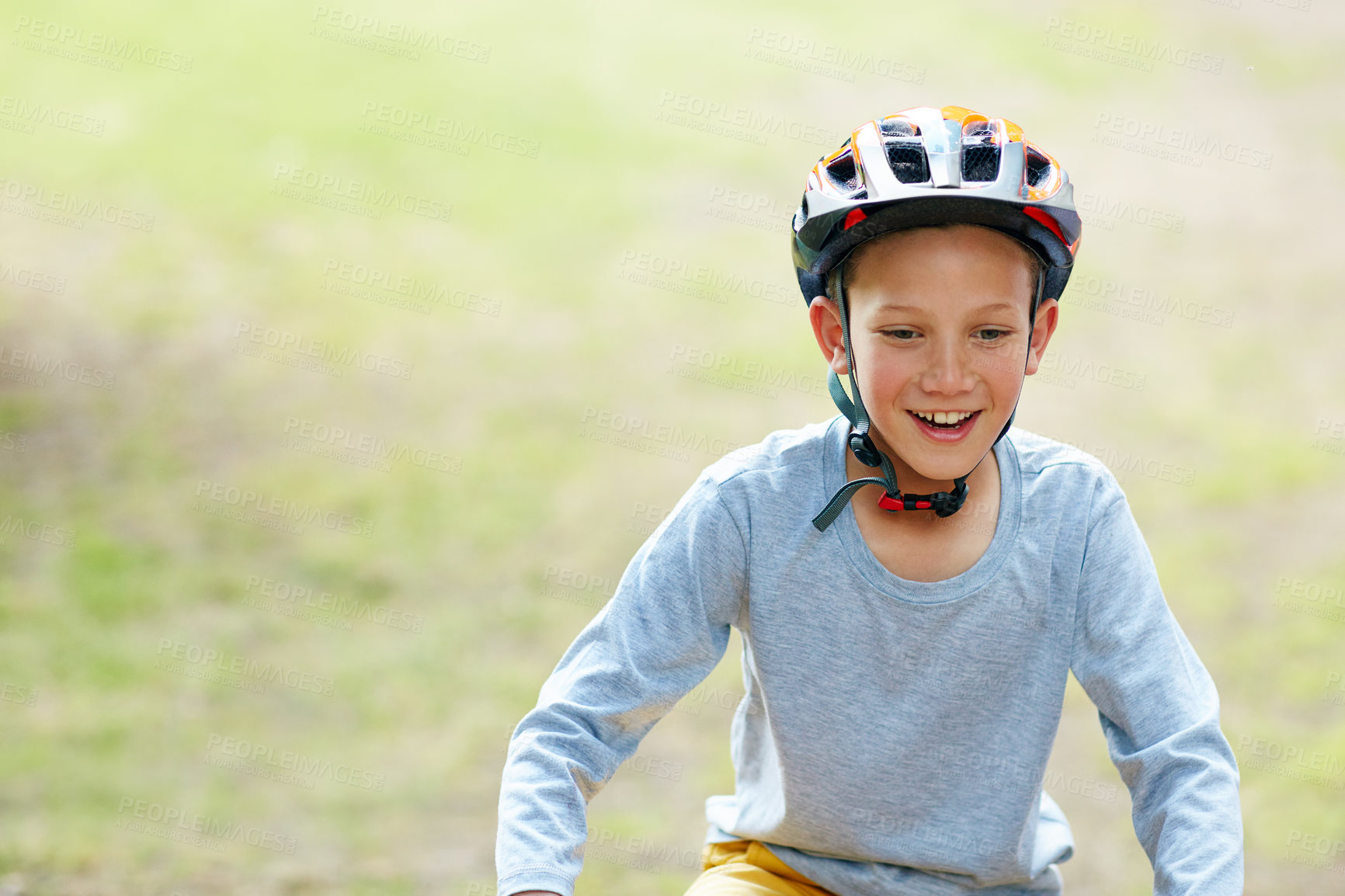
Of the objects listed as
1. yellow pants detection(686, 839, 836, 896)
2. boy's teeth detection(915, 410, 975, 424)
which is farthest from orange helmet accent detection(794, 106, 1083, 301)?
yellow pants detection(686, 839, 836, 896)

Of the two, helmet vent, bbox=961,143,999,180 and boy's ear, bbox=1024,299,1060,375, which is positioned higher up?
helmet vent, bbox=961,143,999,180

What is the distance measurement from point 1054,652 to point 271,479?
18.2ft

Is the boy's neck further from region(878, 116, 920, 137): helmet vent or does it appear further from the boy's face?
region(878, 116, 920, 137): helmet vent

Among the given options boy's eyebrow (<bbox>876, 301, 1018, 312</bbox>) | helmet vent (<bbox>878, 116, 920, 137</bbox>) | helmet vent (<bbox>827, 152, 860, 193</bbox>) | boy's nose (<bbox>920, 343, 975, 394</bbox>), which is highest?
helmet vent (<bbox>878, 116, 920, 137</bbox>)

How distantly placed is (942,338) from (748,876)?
3.47 feet

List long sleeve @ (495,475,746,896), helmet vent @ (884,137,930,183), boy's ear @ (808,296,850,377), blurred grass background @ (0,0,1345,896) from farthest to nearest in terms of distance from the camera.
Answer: blurred grass background @ (0,0,1345,896) < boy's ear @ (808,296,850,377) < helmet vent @ (884,137,930,183) < long sleeve @ (495,475,746,896)

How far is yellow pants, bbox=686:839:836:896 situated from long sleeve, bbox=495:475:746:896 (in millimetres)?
344

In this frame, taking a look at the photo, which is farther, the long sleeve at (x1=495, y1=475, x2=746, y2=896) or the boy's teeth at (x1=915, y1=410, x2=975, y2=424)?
the boy's teeth at (x1=915, y1=410, x2=975, y2=424)

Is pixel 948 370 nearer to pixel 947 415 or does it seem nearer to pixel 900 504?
pixel 947 415

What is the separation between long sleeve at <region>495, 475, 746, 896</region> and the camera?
2.18 meters

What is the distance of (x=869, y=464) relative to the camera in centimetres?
254

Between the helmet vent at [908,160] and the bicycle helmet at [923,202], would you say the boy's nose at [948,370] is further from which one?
the helmet vent at [908,160]

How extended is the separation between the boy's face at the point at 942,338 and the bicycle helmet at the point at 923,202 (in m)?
0.04

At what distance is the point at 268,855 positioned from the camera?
4789mm
